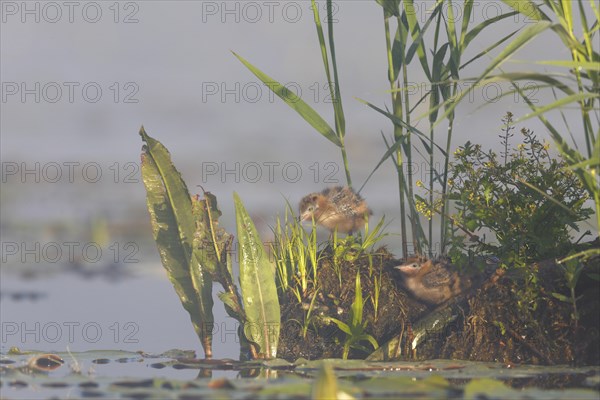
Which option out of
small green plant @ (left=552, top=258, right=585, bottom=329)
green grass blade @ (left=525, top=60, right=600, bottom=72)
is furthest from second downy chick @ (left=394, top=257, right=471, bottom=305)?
green grass blade @ (left=525, top=60, right=600, bottom=72)

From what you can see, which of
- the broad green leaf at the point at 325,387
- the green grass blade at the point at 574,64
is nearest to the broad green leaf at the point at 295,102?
the green grass blade at the point at 574,64

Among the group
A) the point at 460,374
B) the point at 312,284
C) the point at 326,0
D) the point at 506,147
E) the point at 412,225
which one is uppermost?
the point at 326,0

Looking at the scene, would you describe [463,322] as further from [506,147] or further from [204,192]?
[204,192]

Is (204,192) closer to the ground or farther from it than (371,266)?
farther from it

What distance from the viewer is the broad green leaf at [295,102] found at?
289 inches

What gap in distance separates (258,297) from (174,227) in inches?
37.8

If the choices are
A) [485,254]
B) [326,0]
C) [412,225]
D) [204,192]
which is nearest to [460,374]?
[485,254]

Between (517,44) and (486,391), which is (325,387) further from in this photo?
(517,44)

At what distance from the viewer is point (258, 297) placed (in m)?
6.83

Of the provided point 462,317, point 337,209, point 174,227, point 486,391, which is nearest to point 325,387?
point 486,391

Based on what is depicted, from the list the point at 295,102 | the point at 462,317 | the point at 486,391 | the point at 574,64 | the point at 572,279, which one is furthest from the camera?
the point at 295,102

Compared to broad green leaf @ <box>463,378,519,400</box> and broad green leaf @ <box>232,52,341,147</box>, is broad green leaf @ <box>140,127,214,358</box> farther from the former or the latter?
broad green leaf @ <box>463,378,519,400</box>

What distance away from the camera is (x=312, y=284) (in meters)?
7.19

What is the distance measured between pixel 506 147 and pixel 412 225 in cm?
105
